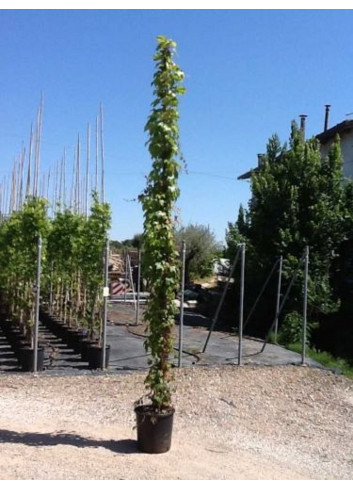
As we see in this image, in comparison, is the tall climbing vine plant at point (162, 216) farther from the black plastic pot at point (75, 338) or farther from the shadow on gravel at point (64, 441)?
the black plastic pot at point (75, 338)

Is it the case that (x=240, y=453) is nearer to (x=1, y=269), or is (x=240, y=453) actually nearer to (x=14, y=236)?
(x=14, y=236)

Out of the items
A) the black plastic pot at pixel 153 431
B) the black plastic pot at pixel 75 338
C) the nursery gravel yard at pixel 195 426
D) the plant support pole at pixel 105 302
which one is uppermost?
the plant support pole at pixel 105 302

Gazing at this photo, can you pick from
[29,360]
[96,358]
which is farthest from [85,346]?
[29,360]

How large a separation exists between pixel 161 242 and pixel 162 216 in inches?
9.2

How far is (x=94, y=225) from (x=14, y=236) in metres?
A: 1.83

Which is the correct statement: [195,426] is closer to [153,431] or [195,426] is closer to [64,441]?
[153,431]

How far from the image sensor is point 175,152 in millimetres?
5480

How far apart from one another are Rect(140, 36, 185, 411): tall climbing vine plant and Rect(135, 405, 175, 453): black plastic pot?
153mm

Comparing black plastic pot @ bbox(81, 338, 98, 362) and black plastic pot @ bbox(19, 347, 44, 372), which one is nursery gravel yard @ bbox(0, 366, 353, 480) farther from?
black plastic pot @ bbox(81, 338, 98, 362)

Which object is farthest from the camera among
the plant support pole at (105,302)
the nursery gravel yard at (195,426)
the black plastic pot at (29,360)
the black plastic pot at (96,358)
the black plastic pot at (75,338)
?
the black plastic pot at (75,338)

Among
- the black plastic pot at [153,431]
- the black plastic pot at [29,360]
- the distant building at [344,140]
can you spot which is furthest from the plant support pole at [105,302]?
the distant building at [344,140]

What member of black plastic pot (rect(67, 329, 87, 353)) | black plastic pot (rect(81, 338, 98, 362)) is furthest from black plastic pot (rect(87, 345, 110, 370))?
black plastic pot (rect(67, 329, 87, 353))

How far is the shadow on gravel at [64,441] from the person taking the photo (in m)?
5.52

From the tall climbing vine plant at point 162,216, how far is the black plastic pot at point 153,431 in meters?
0.15
